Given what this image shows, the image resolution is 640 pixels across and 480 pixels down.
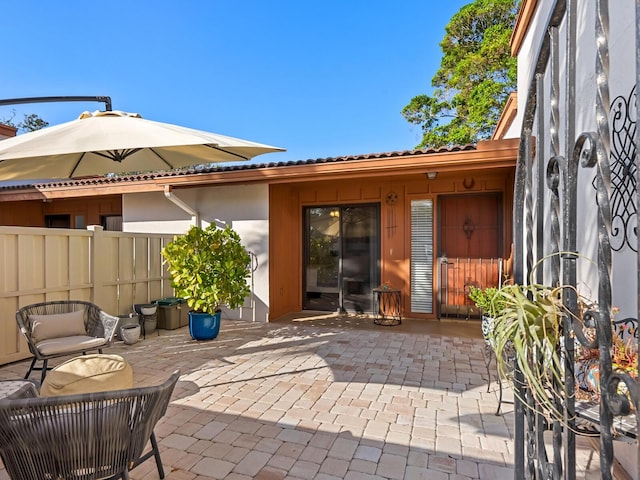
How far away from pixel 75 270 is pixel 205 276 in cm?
191

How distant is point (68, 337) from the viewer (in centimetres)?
383

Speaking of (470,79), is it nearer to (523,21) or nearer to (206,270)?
(523,21)

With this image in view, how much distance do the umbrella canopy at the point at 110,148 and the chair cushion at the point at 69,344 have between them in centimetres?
171

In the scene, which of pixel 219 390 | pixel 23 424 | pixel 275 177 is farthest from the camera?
pixel 275 177

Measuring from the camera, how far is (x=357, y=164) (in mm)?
5586

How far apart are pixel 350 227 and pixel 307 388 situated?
4.09 m

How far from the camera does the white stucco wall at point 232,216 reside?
21.2 feet

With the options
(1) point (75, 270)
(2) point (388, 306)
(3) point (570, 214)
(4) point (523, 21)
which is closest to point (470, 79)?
(4) point (523, 21)

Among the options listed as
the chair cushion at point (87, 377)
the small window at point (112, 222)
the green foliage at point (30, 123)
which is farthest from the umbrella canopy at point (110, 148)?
the green foliage at point (30, 123)

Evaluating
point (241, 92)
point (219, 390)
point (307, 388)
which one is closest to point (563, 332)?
point (307, 388)

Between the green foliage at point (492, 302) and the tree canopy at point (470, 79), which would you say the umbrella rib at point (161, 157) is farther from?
the tree canopy at point (470, 79)

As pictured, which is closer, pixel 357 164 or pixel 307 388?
pixel 307 388

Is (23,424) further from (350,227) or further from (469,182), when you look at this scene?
(469,182)

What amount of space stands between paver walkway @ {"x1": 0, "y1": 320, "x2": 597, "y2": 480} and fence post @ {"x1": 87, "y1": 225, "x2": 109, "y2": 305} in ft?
3.10
